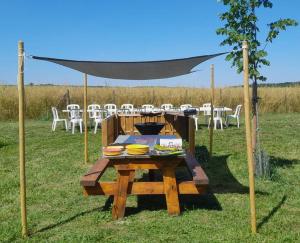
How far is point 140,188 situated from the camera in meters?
4.62

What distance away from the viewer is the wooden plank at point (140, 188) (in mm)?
4552

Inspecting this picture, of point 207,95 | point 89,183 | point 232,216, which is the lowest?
point 232,216

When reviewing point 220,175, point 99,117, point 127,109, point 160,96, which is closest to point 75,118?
point 99,117

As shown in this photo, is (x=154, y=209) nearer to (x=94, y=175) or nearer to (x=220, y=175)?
Result: (x=94, y=175)

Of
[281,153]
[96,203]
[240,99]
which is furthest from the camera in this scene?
[240,99]

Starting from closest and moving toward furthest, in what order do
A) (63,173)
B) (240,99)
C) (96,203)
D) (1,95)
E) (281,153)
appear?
(96,203), (63,173), (281,153), (1,95), (240,99)

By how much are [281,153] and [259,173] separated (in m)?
2.65

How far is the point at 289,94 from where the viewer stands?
21500 millimetres

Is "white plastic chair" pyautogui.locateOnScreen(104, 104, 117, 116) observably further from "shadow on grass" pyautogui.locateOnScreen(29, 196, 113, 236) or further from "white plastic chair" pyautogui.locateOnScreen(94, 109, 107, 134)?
"shadow on grass" pyautogui.locateOnScreen(29, 196, 113, 236)

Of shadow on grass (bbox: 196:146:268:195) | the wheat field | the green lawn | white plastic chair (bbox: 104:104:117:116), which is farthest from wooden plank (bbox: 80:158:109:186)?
the wheat field

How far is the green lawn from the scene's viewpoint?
13.3ft

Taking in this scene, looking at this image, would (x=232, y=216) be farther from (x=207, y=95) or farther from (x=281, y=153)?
(x=207, y=95)

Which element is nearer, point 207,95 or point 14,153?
point 14,153

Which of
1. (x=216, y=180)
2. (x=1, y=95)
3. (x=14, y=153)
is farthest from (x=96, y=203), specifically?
A: (x=1, y=95)
